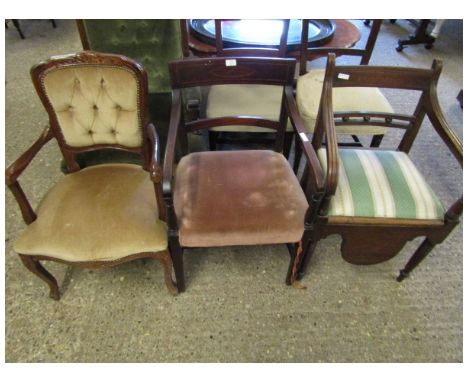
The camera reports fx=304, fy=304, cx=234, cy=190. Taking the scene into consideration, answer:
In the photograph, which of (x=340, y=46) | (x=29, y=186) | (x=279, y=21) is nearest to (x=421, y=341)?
(x=340, y=46)

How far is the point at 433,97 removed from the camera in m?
1.14

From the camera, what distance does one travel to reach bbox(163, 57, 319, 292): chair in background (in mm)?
1043

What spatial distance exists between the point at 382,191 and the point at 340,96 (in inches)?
26.2

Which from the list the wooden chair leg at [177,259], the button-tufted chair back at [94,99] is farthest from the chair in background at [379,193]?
the button-tufted chair back at [94,99]

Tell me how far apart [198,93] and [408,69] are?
1056 mm

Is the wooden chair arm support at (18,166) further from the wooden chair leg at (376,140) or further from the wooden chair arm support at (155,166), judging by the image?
the wooden chair leg at (376,140)

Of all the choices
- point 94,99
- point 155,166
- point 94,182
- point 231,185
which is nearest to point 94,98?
point 94,99

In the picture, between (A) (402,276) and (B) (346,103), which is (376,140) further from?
(A) (402,276)

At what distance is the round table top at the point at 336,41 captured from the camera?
169cm

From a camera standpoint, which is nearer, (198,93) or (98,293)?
(98,293)

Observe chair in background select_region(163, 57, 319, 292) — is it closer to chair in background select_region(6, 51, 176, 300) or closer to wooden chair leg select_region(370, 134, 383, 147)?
chair in background select_region(6, 51, 176, 300)

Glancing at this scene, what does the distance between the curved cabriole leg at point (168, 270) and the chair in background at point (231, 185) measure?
0.03 metres

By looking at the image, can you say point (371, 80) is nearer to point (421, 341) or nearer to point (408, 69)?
point (408, 69)

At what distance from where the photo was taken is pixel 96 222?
1091 mm
